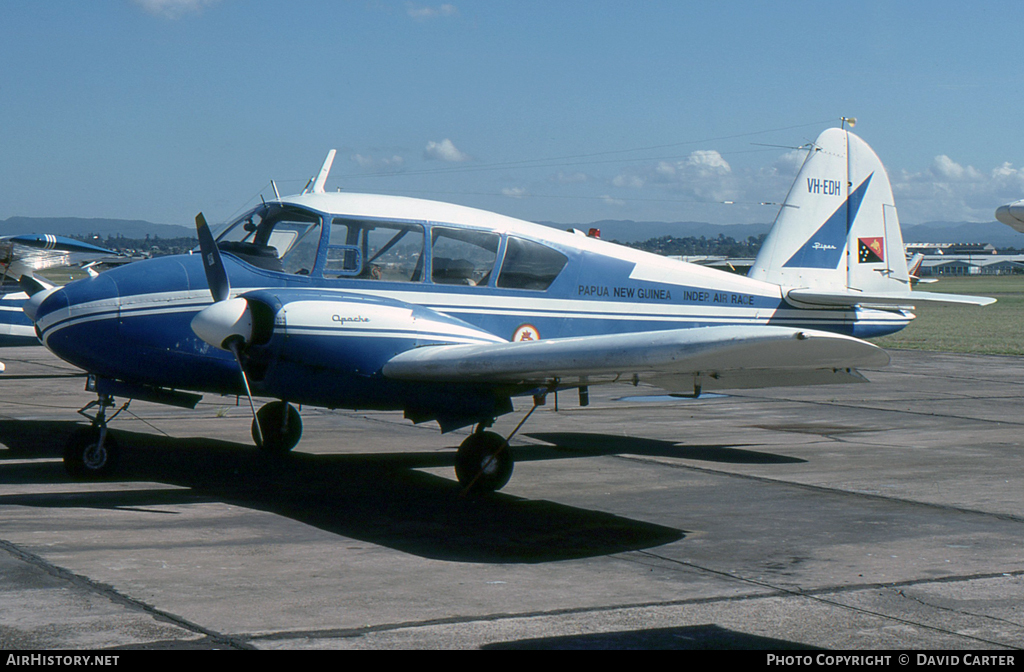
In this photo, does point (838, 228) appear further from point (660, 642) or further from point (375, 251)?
point (660, 642)

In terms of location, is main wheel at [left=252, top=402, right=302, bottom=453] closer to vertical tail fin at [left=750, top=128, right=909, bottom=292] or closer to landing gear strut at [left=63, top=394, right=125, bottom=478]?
landing gear strut at [left=63, top=394, right=125, bottom=478]

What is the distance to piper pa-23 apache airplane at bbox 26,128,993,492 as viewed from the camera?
7.70 m

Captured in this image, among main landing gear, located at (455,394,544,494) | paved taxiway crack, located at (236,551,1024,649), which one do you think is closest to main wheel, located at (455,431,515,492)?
main landing gear, located at (455,394,544,494)

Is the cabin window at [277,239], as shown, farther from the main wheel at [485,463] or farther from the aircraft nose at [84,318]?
the main wheel at [485,463]

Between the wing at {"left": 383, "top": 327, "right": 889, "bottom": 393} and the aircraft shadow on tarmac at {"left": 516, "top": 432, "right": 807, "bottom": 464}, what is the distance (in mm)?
1976

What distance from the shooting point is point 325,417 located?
1451cm

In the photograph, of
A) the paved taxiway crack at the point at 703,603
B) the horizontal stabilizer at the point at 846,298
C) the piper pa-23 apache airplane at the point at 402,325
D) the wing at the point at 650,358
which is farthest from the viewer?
the horizontal stabilizer at the point at 846,298

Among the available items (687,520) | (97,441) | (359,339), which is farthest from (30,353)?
(687,520)

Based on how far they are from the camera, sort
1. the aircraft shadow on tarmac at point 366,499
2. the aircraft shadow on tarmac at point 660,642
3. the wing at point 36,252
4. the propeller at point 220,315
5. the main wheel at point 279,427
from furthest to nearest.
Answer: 1. the wing at point 36,252
2. the main wheel at point 279,427
3. the propeller at point 220,315
4. the aircraft shadow on tarmac at point 366,499
5. the aircraft shadow on tarmac at point 660,642

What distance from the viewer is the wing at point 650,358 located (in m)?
6.65

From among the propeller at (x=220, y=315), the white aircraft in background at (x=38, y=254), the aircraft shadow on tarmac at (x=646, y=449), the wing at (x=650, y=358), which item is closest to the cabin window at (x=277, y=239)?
the propeller at (x=220, y=315)

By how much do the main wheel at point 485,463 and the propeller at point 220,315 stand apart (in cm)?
198
